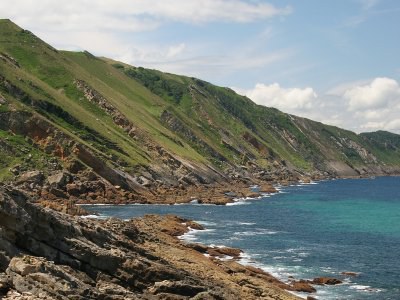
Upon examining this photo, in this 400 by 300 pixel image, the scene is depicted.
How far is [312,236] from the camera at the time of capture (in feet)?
316

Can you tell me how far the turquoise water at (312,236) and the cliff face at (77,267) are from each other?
16.6 m

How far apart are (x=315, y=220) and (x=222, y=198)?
36764 mm

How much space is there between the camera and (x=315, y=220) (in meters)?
120

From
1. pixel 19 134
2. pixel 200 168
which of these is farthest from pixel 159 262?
pixel 200 168

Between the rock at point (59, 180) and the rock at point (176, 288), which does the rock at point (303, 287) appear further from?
the rock at point (59, 180)

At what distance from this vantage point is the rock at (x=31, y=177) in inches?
4446

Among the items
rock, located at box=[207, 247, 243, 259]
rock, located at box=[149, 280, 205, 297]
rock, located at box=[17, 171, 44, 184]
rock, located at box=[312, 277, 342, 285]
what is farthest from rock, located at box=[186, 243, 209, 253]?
rock, located at box=[17, 171, 44, 184]

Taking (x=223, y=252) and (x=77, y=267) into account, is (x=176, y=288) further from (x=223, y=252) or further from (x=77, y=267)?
(x=223, y=252)

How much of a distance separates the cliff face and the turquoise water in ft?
54.4

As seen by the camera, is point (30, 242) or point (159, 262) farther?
point (159, 262)

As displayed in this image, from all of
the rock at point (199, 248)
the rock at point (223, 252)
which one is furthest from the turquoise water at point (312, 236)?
the rock at point (199, 248)

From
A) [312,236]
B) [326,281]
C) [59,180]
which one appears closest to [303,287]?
[326,281]

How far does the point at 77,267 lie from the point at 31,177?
81636mm

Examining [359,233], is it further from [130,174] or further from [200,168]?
[200,168]
